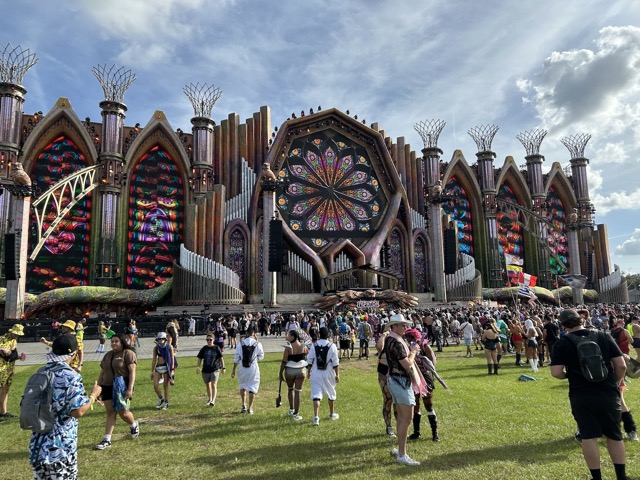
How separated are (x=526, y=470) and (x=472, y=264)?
4465cm

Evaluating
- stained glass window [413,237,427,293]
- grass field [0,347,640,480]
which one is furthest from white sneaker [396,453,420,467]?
stained glass window [413,237,427,293]

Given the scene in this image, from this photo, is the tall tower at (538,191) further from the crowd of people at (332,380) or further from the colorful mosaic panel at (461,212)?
the crowd of people at (332,380)

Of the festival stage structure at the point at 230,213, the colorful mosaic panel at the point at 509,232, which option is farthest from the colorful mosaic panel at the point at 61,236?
the colorful mosaic panel at the point at 509,232

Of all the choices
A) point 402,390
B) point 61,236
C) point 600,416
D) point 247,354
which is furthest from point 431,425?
point 61,236

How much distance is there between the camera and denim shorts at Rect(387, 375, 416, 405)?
6.07 meters

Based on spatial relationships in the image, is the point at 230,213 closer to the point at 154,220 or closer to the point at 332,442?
the point at 154,220

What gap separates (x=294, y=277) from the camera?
139ft

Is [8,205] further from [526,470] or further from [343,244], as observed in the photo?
[526,470]

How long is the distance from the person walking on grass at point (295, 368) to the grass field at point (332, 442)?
0.31 meters

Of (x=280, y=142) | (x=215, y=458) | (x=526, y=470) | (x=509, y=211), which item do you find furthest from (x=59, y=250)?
(x=509, y=211)

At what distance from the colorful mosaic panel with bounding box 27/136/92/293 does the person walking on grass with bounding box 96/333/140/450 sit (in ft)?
118

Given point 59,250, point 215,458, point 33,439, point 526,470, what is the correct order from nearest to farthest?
point 33,439 < point 526,470 < point 215,458 < point 59,250

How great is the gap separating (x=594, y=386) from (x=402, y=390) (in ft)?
7.47

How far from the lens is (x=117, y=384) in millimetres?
7098
